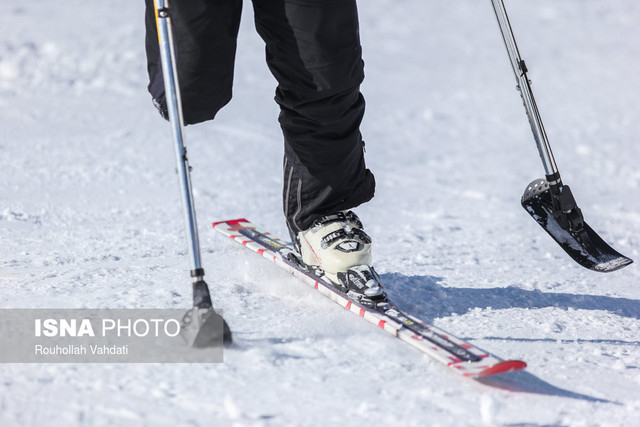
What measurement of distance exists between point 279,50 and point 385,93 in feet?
13.2

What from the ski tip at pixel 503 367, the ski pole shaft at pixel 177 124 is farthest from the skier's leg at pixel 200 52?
the ski tip at pixel 503 367

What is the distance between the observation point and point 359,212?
3965 mm

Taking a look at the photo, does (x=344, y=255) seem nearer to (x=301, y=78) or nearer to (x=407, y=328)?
(x=407, y=328)

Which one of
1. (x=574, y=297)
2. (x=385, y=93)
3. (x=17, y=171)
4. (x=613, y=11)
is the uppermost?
(x=613, y=11)

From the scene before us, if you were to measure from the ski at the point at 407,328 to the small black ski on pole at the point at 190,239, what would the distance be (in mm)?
495

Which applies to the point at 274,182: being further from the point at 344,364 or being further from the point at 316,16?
the point at 344,364

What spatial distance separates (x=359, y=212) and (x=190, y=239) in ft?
6.75

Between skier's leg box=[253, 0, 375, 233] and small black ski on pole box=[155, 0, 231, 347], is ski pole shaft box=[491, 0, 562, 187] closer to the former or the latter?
skier's leg box=[253, 0, 375, 233]

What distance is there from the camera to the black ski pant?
232 centimetres

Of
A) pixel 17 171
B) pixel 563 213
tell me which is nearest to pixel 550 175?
pixel 563 213

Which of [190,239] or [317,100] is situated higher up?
[317,100]

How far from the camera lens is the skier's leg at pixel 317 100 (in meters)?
2.31

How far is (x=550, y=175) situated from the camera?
8.23ft

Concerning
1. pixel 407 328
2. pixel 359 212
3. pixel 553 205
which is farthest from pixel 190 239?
pixel 359 212
